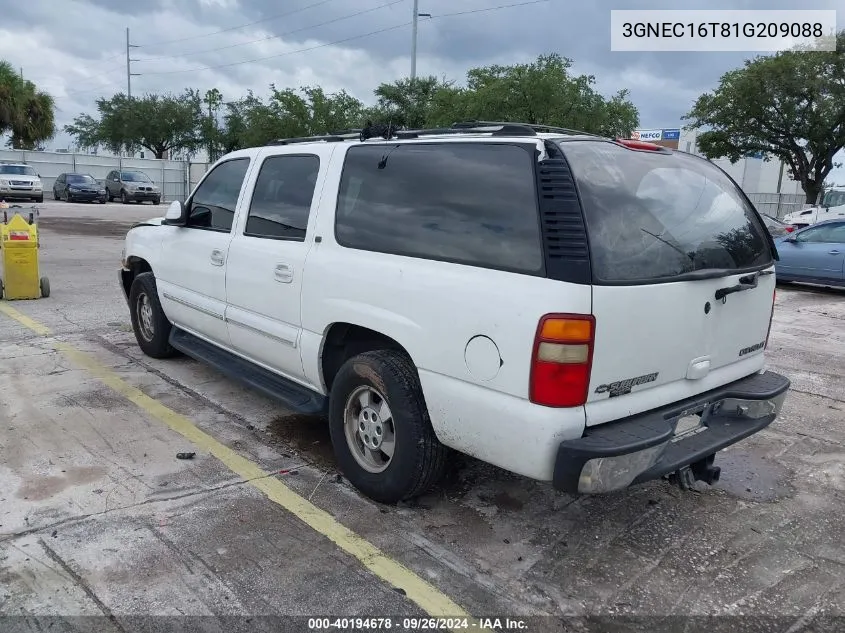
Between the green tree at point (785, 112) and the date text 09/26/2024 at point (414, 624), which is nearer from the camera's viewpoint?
the date text 09/26/2024 at point (414, 624)

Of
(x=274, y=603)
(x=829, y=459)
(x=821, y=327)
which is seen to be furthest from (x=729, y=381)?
(x=821, y=327)

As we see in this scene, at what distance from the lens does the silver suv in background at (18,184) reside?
95.4 feet

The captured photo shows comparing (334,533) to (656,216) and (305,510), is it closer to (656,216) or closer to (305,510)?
(305,510)

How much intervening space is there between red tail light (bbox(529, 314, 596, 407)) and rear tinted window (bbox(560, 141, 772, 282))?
237 millimetres

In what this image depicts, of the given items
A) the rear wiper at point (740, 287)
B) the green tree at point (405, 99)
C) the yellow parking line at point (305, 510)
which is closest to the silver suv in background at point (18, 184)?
the green tree at point (405, 99)

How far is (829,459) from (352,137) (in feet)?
12.4

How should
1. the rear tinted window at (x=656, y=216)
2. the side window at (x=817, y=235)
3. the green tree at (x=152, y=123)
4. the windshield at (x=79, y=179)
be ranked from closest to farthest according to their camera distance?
the rear tinted window at (x=656, y=216) → the side window at (x=817, y=235) → the windshield at (x=79, y=179) → the green tree at (x=152, y=123)

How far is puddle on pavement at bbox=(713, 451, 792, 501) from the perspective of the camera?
157 inches

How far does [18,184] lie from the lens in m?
29.5

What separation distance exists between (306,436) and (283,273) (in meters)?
1.18

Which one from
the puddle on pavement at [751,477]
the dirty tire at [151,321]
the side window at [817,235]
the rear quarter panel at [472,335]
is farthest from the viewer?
the side window at [817,235]

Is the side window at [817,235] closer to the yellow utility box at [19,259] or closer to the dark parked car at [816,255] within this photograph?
the dark parked car at [816,255]

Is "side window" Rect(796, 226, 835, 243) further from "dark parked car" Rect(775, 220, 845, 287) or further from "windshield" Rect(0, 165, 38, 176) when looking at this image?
"windshield" Rect(0, 165, 38, 176)

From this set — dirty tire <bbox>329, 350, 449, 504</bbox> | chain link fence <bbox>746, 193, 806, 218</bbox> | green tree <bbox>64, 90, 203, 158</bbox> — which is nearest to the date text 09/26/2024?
dirty tire <bbox>329, 350, 449, 504</bbox>
